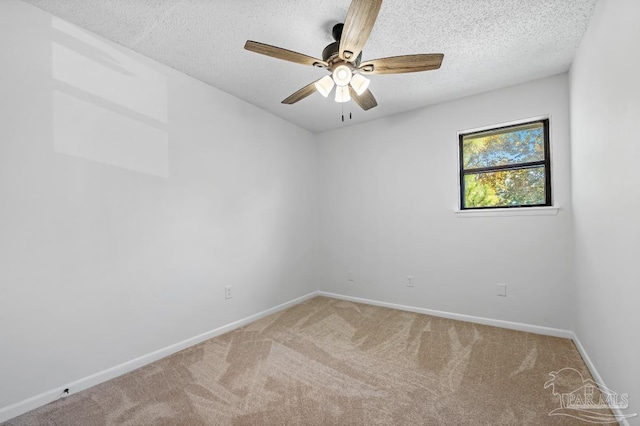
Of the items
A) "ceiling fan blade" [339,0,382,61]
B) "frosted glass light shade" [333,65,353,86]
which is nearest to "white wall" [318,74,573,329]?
"frosted glass light shade" [333,65,353,86]

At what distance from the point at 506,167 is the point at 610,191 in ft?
4.74

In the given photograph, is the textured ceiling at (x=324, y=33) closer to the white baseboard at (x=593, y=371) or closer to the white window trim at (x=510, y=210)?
the white window trim at (x=510, y=210)

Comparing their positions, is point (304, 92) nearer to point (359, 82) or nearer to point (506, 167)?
point (359, 82)

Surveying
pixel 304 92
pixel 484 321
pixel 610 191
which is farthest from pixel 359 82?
pixel 484 321

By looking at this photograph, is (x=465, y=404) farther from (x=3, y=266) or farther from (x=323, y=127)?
(x=323, y=127)

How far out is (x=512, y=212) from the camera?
9.25 feet

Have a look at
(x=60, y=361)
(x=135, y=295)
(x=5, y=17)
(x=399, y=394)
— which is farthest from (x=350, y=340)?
(x=5, y=17)

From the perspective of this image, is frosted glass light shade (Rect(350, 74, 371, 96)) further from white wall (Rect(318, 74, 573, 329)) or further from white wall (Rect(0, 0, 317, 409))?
white wall (Rect(318, 74, 573, 329))

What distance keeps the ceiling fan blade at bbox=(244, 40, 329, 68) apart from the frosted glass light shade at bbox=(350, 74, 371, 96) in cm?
23

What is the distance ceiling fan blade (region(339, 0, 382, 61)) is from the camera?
4.33ft

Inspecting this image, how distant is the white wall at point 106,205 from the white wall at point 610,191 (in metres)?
2.94

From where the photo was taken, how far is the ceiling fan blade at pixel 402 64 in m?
1.70

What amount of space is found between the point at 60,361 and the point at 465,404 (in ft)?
8.60

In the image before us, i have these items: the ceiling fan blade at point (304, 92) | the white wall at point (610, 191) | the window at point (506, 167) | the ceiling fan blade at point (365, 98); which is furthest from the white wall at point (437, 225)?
the ceiling fan blade at point (304, 92)
